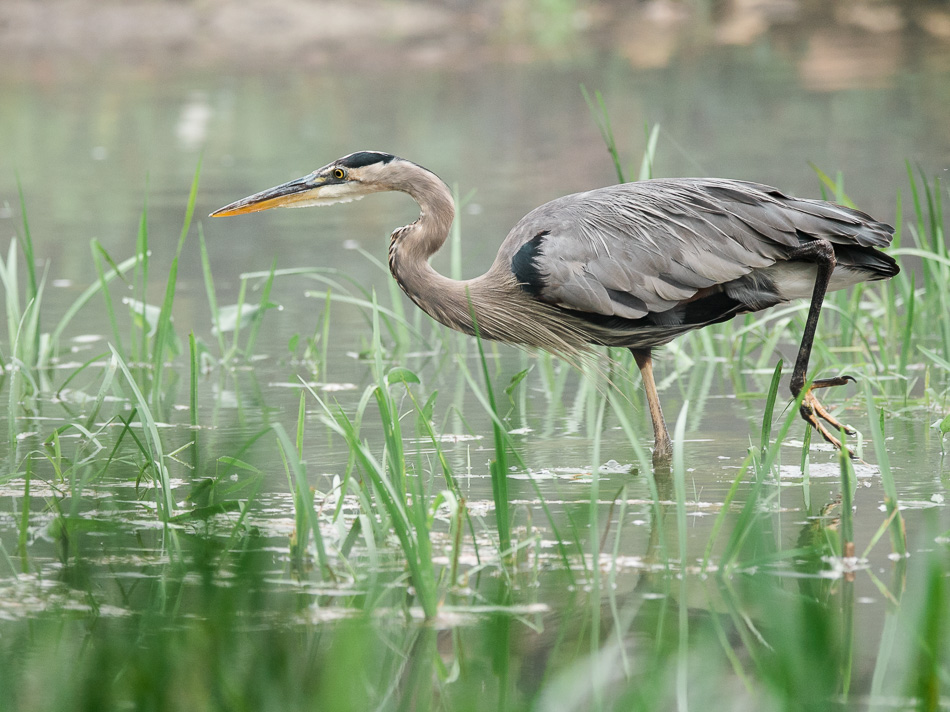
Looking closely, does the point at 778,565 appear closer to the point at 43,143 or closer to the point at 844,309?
the point at 844,309

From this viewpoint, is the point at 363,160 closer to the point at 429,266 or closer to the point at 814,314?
the point at 429,266

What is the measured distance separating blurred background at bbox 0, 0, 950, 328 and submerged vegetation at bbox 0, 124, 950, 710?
1.44 metres

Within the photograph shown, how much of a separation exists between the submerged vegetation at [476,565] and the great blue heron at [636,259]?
0.42 m

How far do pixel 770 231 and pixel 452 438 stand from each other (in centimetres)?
146

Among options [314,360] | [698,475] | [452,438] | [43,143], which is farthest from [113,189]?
[698,475]

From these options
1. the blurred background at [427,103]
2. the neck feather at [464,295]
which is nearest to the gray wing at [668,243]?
the neck feather at [464,295]

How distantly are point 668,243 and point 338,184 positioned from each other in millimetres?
1425

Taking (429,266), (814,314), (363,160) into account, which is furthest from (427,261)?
(814,314)

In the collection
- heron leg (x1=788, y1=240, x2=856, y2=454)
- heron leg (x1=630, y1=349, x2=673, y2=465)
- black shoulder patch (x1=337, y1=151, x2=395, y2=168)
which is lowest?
heron leg (x1=630, y1=349, x2=673, y2=465)

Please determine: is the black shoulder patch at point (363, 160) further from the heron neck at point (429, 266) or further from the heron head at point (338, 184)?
the heron neck at point (429, 266)

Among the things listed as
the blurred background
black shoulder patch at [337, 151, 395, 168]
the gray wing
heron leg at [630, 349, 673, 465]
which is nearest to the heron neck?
black shoulder patch at [337, 151, 395, 168]

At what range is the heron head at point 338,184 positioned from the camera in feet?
18.5

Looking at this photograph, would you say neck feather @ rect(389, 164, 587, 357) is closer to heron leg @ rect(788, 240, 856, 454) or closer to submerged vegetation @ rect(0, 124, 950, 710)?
submerged vegetation @ rect(0, 124, 950, 710)

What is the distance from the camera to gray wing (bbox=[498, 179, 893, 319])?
5.12 meters
